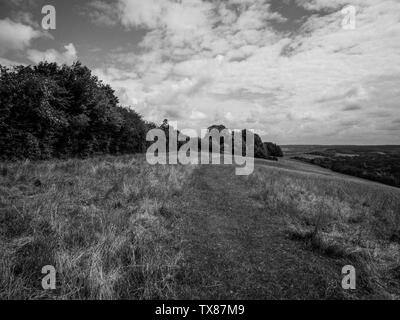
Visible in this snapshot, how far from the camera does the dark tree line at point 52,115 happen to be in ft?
54.2

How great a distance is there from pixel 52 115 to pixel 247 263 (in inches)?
768

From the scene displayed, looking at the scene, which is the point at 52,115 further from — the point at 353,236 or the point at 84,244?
the point at 353,236

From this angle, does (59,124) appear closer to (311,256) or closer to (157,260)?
(157,260)

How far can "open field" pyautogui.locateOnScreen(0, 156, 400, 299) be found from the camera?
3.99 m

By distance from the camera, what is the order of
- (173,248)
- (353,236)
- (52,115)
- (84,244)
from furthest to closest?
(52,115) < (353,236) < (173,248) < (84,244)

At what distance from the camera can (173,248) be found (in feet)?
18.8

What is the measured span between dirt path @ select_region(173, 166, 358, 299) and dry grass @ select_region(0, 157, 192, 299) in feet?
1.67

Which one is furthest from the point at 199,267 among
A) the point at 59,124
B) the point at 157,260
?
the point at 59,124

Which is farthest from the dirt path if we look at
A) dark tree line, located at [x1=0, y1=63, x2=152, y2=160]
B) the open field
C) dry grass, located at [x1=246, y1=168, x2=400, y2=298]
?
dark tree line, located at [x1=0, y1=63, x2=152, y2=160]

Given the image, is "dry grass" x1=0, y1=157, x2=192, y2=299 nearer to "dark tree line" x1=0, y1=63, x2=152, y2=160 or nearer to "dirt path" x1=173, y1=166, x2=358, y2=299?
"dirt path" x1=173, y1=166, x2=358, y2=299

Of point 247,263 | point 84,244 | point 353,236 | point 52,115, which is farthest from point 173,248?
point 52,115

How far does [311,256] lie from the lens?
566cm

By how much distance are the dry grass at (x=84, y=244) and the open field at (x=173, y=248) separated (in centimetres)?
2

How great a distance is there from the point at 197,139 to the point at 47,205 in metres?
54.8
